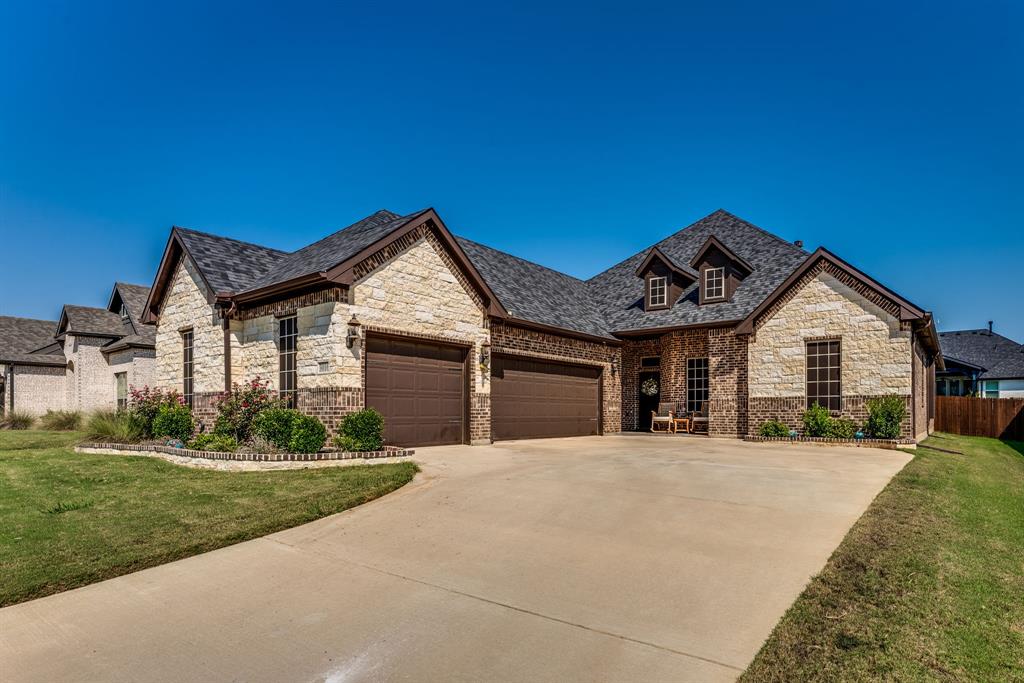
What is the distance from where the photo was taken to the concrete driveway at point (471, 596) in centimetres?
390

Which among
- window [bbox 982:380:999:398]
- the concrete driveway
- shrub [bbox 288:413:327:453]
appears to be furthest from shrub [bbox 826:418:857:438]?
window [bbox 982:380:999:398]

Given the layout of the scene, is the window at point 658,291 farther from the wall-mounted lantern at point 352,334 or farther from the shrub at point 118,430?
the shrub at point 118,430

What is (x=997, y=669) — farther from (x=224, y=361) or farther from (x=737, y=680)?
(x=224, y=361)

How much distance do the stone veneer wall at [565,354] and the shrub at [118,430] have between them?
27.8ft

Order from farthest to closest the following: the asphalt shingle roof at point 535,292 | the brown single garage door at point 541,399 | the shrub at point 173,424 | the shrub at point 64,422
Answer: the shrub at point 64,422 < the asphalt shingle roof at point 535,292 < the brown single garage door at point 541,399 < the shrub at point 173,424

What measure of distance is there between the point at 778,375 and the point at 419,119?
1279 cm

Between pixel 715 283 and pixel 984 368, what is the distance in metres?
30.1

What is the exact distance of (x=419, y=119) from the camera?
1723cm

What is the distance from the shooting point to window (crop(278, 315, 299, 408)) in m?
13.7

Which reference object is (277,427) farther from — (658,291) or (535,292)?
(658,291)

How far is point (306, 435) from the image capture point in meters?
11.6

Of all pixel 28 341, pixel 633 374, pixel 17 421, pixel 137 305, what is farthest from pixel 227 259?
pixel 28 341

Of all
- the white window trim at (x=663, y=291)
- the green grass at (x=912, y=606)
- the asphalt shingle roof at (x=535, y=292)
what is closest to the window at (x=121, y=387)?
the asphalt shingle roof at (x=535, y=292)

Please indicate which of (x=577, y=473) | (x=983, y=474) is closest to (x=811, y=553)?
(x=577, y=473)
